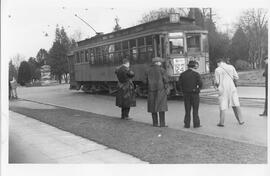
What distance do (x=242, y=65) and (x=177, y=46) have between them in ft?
14.3

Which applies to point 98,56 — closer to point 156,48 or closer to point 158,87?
point 156,48

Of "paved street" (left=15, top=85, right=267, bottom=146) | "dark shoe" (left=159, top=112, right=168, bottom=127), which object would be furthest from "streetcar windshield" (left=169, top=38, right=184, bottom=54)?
"dark shoe" (left=159, top=112, right=168, bottom=127)

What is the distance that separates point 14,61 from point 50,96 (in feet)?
38.6

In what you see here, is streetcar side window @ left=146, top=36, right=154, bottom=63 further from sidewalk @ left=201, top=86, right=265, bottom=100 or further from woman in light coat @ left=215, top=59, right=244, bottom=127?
woman in light coat @ left=215, top=59, right=244, bottom=127

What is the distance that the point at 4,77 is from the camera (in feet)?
18.8

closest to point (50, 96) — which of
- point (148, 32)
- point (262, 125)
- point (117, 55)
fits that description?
point (117, 55)

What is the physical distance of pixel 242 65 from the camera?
29.9 feet

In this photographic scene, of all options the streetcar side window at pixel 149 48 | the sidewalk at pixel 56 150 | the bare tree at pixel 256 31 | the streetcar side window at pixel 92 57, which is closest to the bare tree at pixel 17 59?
the sidewalk at pixel 56 150

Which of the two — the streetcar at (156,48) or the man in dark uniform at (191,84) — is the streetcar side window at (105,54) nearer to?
the streetcar at (156,48)

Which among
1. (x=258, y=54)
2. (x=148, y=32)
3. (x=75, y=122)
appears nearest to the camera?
(x=258, y=54)

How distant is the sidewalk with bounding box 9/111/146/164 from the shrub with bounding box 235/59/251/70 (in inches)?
149

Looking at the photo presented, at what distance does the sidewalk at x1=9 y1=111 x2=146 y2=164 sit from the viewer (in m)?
5.73

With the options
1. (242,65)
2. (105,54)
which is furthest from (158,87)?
(105,54)
